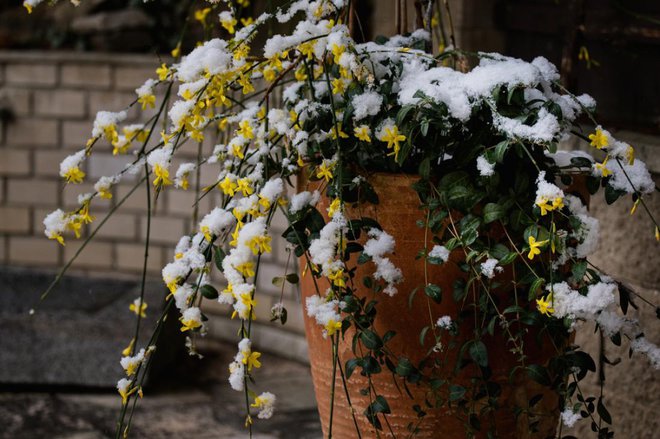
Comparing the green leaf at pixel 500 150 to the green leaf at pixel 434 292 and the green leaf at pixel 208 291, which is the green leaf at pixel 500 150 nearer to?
the green leaf at pixel 434 292

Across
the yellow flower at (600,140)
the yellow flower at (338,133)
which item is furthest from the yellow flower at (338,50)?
the yellow flower at (600,140)

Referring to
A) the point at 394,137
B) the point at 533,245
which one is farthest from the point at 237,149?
the point at 533,245

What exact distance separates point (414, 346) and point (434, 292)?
6.9 inches

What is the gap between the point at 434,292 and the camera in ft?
5.59

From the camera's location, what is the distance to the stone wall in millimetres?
4160

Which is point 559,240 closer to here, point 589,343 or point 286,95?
point 286,95

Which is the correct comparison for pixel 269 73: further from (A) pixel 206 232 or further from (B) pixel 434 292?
(B) pixel 434 292

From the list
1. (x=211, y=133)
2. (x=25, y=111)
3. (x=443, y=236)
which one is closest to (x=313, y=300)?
(x=443, y=236)

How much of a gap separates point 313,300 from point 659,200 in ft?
3.35

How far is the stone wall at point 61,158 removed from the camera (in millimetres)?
4160

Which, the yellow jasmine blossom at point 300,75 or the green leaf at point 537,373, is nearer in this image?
the green leaf at point 537,373

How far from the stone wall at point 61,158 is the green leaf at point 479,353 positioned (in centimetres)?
246

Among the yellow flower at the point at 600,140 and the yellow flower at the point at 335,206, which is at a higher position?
the yellow flower at the point at 600,140

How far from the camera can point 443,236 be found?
1763 mm
